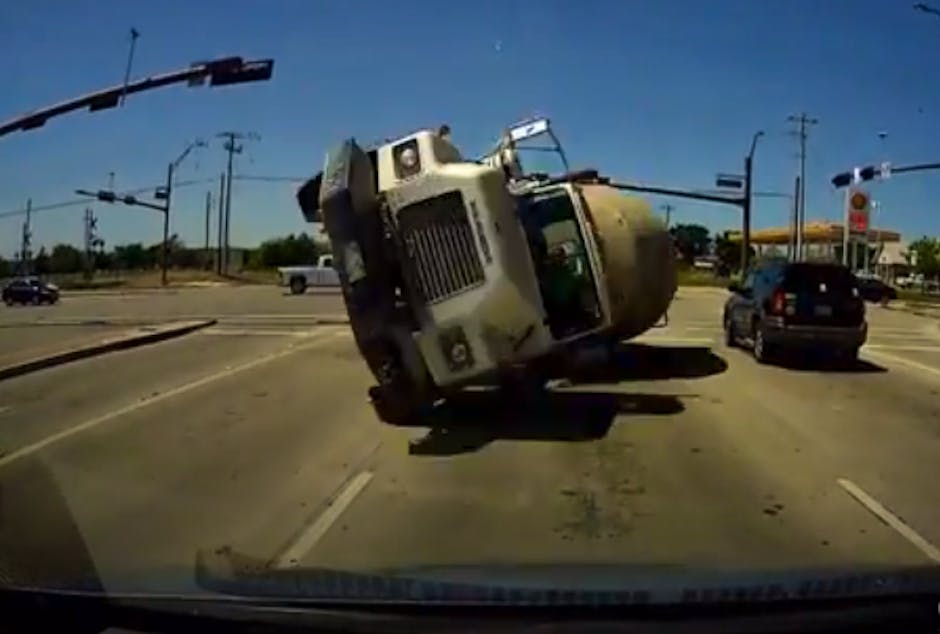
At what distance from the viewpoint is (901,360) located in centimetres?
2625

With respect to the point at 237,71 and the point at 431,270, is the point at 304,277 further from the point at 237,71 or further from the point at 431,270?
the point at 431,270

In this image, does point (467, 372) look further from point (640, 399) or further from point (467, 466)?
point (640, 399)

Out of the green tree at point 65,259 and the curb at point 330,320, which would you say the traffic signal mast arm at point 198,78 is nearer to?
the curb at point 330,320

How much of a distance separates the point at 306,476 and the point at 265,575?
642 centimetres

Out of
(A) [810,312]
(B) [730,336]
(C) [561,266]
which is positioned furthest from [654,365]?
(C) [561,266]

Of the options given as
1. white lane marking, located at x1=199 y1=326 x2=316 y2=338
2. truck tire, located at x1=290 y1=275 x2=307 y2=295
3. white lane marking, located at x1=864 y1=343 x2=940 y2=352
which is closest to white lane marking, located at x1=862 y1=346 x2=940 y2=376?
white lane marking, located at x1=864 y1=343 x2=940 y2=352

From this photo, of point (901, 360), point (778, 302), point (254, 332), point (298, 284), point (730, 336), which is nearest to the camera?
point (778, 302)

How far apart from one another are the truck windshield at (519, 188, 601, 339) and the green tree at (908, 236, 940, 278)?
123 metres

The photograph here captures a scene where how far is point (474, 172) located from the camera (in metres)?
14.1

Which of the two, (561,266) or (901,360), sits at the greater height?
(561,266)

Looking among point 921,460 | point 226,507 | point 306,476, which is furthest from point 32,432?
point 921,460

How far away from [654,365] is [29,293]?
158ft

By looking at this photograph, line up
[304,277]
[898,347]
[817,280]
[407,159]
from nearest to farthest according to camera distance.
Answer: [407,159]
[817,280]
[898,347]
[304,277]

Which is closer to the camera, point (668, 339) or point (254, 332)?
point (668, 339)
